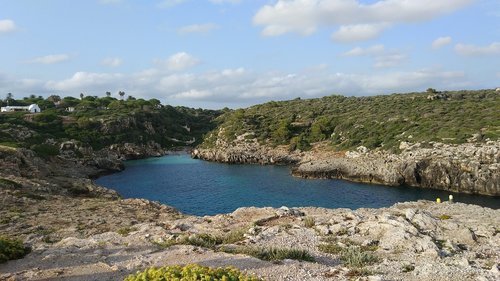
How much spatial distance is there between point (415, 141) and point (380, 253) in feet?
210

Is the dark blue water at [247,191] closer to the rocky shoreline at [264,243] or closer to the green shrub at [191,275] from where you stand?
the rocky shoreline at [264,243]

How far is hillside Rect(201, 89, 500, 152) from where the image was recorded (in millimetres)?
75312

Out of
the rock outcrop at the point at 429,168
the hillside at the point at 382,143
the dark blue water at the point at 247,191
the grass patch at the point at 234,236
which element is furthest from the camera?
the hillside at the point at 382,143

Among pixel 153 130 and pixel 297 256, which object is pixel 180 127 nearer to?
pixel 153 130

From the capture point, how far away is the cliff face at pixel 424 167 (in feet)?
192

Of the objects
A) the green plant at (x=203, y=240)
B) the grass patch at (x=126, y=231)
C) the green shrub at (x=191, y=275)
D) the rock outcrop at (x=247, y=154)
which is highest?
the green shrub at (x=191, y=275)

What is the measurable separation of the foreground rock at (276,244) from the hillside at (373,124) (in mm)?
53466

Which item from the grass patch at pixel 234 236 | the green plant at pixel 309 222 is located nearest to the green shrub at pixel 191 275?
the grass patch at pixel 234 236

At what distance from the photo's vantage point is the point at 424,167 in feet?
212

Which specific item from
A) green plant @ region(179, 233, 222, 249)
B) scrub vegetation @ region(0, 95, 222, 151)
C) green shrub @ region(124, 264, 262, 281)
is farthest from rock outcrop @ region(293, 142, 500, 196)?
green shrub @ region(124, 264, 262, 281)

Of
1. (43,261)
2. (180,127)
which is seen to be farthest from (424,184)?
(180,127)

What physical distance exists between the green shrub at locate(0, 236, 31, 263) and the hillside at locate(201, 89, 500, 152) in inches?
2719

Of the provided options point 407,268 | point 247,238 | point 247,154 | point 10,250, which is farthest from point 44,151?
point 407,268

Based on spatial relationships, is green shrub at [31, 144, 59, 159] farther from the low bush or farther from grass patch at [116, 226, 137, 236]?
the low bush
